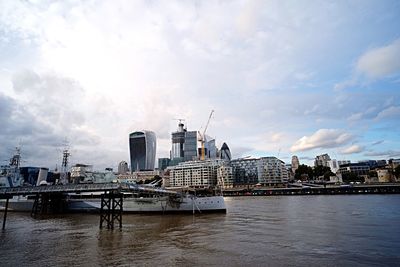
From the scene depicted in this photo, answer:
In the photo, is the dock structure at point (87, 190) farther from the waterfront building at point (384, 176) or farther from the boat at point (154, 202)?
the waterfront building at point (384, 176)

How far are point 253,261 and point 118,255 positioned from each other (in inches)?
504

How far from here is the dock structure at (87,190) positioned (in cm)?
4744

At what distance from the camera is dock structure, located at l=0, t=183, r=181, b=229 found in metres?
47.4

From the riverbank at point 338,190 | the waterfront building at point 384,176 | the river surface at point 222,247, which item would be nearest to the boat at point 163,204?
the river surface at point 222,247

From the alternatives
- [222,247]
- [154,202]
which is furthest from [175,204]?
[222,247]

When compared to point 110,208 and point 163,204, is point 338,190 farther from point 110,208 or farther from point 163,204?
point 110,208

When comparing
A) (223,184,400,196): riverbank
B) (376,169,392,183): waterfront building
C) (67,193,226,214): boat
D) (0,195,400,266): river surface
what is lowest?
(0,195,400,266): river surface

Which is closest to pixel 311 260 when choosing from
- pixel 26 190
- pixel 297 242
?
pixel 297 242

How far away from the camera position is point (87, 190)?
53469 millimetres

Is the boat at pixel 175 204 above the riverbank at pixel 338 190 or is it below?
below

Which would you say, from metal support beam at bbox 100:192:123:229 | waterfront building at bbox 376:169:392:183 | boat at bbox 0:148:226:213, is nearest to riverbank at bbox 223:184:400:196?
waterfront building at bbox 376:169:392:183

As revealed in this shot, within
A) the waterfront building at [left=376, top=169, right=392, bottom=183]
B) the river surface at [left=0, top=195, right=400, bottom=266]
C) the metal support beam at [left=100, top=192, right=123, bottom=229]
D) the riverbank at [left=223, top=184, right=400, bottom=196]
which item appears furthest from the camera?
the waterfront building at [left=376, top=169, right=392, bottom=183]

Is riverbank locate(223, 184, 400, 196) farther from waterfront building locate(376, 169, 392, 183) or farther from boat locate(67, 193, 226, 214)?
boat locate(67, 193, 226, 214)

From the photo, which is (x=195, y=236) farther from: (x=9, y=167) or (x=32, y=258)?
(x=9, y=167)
